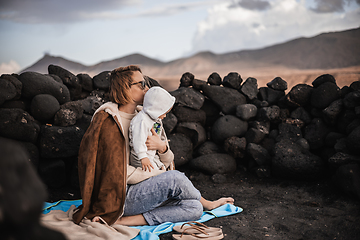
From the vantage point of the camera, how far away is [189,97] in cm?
538

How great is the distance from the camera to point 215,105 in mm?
5766

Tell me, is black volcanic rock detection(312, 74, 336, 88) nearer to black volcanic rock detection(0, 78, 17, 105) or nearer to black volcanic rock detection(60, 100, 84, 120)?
black volcanic rock detection(60, 100, 84, 120)

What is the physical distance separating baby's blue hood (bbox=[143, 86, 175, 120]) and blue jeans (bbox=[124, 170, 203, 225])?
25.6 inches

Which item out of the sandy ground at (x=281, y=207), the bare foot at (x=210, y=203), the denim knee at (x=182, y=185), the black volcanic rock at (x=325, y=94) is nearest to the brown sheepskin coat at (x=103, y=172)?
the denim knee at (x=182, y=185)

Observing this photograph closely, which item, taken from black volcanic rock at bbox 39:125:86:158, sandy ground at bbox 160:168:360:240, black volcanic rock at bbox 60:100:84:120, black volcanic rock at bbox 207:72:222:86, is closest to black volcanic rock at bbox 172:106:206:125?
black volcanic rock at bbox 207:72:222:86

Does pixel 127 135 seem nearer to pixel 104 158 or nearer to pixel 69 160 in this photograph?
pixel 104 158

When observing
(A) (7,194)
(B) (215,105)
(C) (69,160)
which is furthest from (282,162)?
(A) (7,194)

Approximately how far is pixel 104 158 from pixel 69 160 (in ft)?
5.98

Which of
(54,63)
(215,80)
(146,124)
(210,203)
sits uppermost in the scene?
(54,63)

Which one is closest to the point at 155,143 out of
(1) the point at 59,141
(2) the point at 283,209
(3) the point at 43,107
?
(1) the point at 59,141

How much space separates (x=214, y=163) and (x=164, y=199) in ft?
7.06

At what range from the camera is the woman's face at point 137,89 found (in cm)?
315

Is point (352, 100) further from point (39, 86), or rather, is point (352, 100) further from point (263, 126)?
point (39, 86)

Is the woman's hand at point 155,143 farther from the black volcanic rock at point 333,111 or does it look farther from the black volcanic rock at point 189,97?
the black volcanic rock at point 333,111
